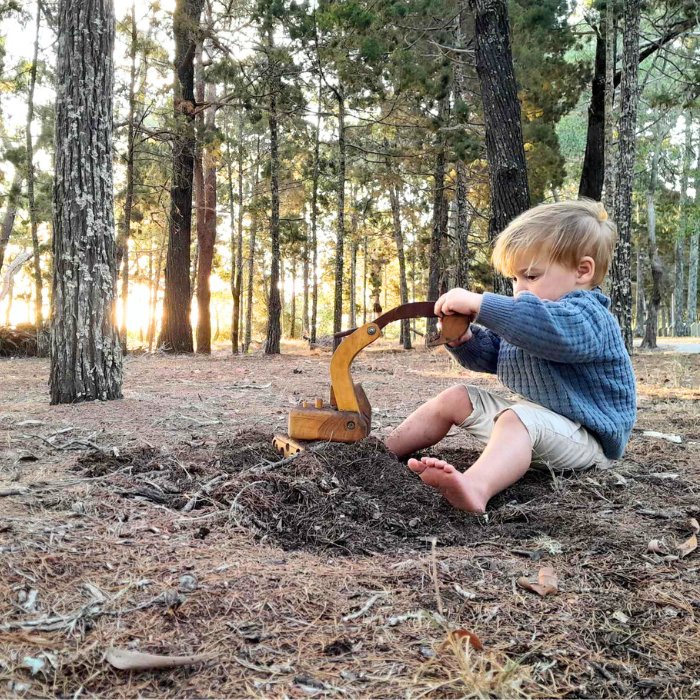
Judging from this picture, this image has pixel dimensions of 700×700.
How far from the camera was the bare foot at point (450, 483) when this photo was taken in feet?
6.50

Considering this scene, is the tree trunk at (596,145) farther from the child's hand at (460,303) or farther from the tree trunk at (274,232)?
the child's hand at (460,303)

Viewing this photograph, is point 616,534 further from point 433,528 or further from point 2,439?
point 2,439

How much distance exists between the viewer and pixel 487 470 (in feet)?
7.20

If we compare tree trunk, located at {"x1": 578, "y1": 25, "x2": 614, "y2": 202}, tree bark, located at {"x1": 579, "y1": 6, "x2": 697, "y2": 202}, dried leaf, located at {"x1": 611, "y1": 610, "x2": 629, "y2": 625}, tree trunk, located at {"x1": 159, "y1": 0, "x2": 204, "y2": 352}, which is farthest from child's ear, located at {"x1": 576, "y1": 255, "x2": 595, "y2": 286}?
tree trunk, located at {"x1": 159, "y1": 0, "x2": 204, "y2": 352}

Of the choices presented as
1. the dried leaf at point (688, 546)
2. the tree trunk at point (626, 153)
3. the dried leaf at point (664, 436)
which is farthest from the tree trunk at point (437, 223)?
the dried leaf at point (688, 546)

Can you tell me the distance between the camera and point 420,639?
4.12ft

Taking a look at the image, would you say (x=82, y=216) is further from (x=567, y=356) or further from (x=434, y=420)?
(x=567, y=356)

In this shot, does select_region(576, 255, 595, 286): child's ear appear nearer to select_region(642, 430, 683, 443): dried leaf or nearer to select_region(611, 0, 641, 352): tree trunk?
select_region(642, 430, 683, 443): dried leaf

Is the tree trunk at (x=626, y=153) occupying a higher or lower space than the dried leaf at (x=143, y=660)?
higher

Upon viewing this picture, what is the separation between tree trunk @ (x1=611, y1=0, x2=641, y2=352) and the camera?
891cm

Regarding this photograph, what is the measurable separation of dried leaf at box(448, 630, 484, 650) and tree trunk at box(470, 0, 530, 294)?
570 cm

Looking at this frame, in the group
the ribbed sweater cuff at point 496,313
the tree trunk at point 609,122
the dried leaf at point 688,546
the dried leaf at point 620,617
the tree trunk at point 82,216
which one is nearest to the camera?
the dried leaf at point 620,617

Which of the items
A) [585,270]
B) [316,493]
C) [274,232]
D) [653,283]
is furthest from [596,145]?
[316,493]

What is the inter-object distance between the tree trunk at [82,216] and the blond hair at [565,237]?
3465 millimetres
